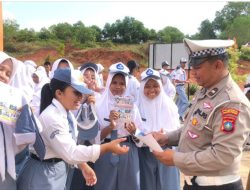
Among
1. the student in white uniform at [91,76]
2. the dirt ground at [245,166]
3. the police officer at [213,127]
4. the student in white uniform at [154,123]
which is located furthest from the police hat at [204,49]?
the dirt ground at [245,166]

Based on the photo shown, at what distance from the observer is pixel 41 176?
299 cm

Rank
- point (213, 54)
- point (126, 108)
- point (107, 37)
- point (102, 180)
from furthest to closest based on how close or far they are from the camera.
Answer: point (107, 37), point (102, 180), point (126, 108), point (213, 54)

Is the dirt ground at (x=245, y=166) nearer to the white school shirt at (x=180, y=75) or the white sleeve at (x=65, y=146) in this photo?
the white sleeve at (x=65, y=146)

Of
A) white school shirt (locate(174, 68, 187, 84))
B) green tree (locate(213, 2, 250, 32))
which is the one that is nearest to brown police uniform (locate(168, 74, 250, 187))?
white school shirt (locate(174, 68, 187, 84))

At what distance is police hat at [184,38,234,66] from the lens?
2678mm

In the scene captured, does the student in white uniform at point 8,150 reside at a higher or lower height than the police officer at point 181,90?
higher

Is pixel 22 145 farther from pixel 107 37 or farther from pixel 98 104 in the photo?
pixel 107 37

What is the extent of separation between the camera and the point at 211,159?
8.32 feet

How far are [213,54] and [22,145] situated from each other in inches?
62.1

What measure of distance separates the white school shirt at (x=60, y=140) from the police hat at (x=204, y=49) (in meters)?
1.07

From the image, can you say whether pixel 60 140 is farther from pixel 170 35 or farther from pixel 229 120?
pixel 170 35

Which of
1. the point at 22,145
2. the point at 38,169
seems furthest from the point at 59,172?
the point at 22,145

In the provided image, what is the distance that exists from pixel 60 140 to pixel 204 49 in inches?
51.1

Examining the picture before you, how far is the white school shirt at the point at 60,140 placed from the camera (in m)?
2.94
